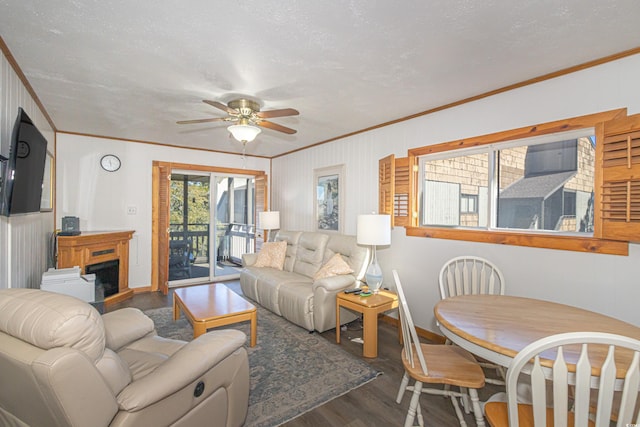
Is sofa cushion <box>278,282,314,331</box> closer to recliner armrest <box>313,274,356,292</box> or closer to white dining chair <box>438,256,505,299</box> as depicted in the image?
recliner armrest <box>313,274,356,292</box>

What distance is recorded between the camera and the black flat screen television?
6.48 ft

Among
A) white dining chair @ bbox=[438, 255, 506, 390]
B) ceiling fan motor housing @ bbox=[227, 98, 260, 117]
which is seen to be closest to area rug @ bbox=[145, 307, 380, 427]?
white dining chair @ bbox=[438, 255, 506, 390]

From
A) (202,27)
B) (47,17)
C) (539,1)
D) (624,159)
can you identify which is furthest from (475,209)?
(47,17)

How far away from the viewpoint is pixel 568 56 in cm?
206

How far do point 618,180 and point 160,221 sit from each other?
18.1 feet

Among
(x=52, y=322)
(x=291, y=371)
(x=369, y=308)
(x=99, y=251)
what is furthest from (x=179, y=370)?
(x=99, y=251)

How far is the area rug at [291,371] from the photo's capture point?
6.76 ft

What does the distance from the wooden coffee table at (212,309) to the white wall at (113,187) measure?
1.94 m

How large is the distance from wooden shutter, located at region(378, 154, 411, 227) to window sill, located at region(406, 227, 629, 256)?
0.27m

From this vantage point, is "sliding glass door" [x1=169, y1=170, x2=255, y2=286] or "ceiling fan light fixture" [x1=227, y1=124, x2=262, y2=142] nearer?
"ceiling fan light fixture" [x1=227, y1=124, x2=262, y2=142]

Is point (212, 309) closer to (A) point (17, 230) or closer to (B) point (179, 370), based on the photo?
(B) point (179, 370)

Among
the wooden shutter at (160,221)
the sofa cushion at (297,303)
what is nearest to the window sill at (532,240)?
the sofa cushion at (297,303)

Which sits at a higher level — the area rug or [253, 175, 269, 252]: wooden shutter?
[253, 175, 269, 252]: wooden shutter

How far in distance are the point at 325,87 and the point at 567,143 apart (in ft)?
6.77
